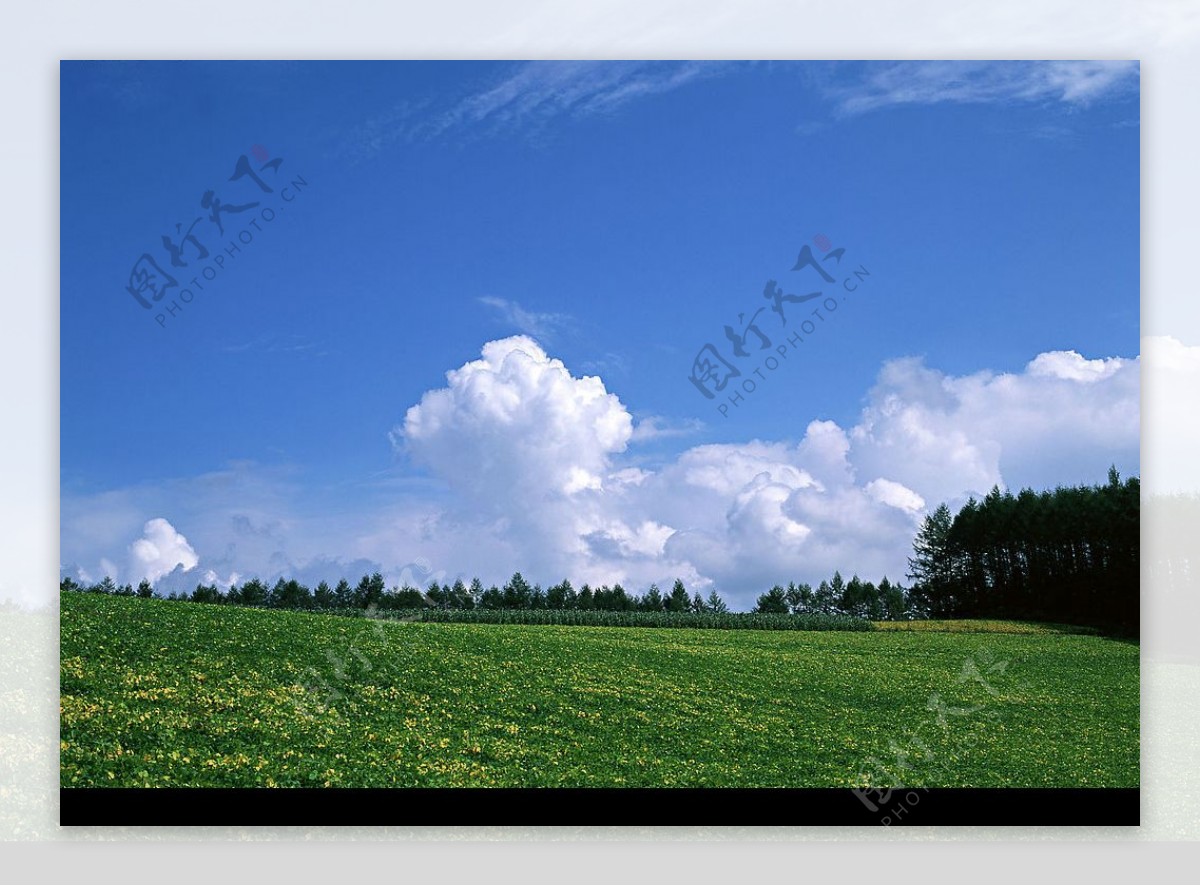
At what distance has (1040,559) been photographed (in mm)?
15047

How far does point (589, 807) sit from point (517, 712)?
1.45 m

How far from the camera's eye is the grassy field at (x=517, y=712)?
8117mm

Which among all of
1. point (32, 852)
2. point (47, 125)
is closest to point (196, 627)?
point (32, 852)

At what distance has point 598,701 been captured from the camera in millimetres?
9602

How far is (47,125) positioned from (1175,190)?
9320mm

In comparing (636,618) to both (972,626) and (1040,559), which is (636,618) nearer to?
(972,626)

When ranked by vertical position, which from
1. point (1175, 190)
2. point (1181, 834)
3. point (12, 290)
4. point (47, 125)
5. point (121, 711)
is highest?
point (47, 125)

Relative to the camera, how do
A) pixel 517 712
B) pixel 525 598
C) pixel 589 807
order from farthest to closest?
pixel 525 598, pixel 517 712, pixel 589 807

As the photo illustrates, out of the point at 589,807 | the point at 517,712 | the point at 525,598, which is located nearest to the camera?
the point at 589,807

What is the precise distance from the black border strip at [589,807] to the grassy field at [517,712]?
0.14 meters

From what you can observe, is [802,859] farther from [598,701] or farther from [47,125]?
[47,125]

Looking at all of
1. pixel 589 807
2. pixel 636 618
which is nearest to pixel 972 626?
pixel 636 618

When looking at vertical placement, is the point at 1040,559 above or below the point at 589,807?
above

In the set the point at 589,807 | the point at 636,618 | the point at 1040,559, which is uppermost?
the point at 1040,559
